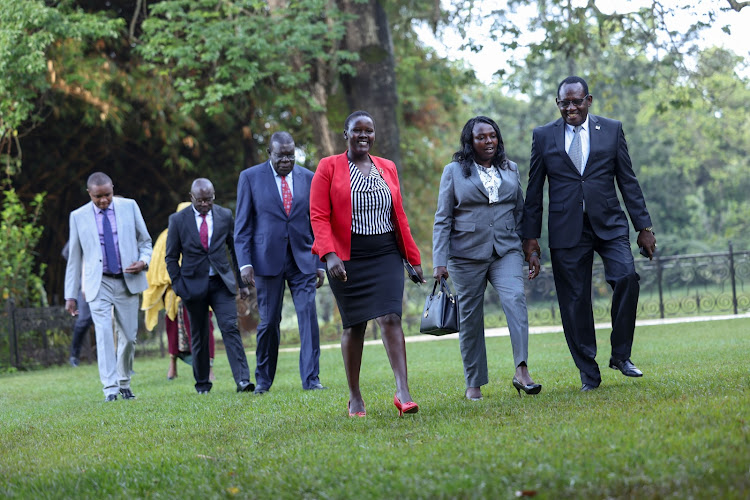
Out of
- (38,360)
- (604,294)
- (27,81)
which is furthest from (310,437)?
(604,294)

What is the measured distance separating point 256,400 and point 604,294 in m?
29.9

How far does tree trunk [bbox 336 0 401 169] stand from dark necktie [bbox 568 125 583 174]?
43.3ft

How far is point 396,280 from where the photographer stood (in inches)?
270

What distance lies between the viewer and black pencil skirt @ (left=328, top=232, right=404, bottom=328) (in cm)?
680

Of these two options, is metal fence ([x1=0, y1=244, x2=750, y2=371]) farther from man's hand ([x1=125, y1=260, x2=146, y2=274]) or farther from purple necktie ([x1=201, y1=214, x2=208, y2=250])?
purple necktie ([x1=201, y1=214, x2=208, y2=250])

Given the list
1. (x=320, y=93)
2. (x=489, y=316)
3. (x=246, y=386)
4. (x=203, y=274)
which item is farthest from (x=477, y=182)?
(x=489, y=316)

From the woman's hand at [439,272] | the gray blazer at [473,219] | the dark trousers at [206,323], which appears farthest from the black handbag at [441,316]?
the dark trousers at [206,323]

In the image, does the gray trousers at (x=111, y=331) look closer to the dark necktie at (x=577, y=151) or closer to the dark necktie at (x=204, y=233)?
the dark necktie at (x=204, y=233)

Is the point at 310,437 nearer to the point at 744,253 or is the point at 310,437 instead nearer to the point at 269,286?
the point at 269,286

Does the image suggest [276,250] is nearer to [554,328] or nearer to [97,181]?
[97,181]

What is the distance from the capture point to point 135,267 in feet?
34.6

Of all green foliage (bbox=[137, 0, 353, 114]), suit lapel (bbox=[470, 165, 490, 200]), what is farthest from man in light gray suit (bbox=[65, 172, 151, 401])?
green foliage (bbox=[137, 0, 353, 114])

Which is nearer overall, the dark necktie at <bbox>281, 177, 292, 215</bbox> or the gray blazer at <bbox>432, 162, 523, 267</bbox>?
the gray blazer at <bbox>432, 162, 523, 267</bbox>

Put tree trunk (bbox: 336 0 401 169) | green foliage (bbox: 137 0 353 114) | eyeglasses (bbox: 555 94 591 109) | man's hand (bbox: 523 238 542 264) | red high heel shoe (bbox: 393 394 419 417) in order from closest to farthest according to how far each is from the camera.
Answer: red high heel shoe (bbox: 393 394 419 417) → eyeglasses (bbox: 555 94 591 109) → man's hand (bbox: 523 238 542 264) → green foliage (bbox: 137 0 353 114) → tree trunk (bbox: 336 0 401 169)
